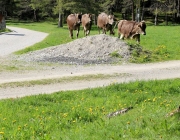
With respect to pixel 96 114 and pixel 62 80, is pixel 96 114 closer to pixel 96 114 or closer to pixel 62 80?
pixel 96 114

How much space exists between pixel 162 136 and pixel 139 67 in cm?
1025

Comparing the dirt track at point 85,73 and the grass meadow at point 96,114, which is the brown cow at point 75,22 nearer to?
the dirt track at point 85,73

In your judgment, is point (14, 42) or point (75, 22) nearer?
point (14, 42)

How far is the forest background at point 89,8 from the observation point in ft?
168

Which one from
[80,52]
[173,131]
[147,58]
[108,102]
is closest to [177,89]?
[108,102]

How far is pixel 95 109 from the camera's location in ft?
26.8

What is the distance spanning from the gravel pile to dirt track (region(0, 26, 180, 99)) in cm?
145

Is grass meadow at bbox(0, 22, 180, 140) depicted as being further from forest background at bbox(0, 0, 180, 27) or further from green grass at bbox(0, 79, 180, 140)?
forest background at bbox(0, 0, 180, 27)

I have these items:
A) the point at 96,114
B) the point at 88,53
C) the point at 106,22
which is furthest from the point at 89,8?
the point at 96,114

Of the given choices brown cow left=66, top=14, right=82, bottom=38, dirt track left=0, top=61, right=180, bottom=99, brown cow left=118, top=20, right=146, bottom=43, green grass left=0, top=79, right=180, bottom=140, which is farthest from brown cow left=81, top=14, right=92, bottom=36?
green grass left=0, top=79, right=180, bottom=140

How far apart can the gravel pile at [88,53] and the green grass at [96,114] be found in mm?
6689

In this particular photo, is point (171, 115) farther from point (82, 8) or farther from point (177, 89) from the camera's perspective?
point (82, 8)

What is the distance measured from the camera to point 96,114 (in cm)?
773

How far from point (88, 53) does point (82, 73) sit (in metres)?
4.77
